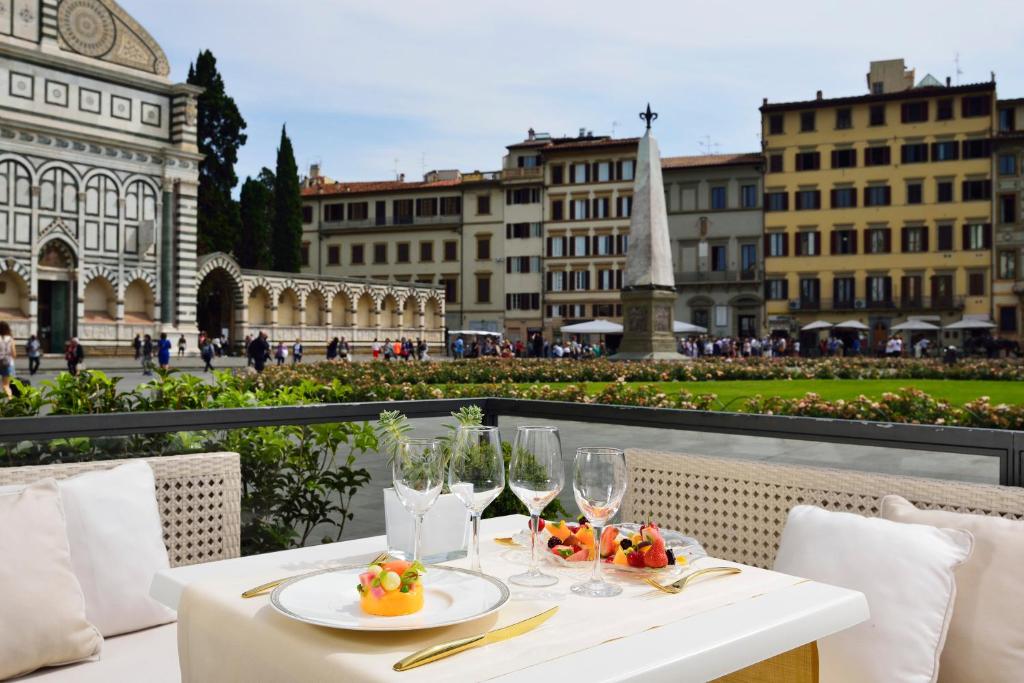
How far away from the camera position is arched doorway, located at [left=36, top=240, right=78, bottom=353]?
113 feet

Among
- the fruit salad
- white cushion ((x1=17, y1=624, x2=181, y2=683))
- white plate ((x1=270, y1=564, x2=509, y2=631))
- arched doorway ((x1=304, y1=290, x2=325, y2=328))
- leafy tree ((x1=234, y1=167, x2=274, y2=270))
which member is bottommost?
white cushion ((x1=17, y1=624, x2=181, y2=683))

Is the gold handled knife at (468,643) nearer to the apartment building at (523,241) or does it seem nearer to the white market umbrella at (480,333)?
the white market umbrella at (480,333)

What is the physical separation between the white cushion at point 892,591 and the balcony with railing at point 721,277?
51525 millimetres

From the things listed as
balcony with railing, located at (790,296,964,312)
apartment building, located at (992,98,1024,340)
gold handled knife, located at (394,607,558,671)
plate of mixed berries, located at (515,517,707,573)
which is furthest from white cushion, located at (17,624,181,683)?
apartment building, located at (992,98,1024,340)

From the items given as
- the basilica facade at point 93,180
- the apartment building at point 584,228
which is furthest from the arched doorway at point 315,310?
the apartment building at point 584,228

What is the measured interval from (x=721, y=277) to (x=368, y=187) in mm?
25649

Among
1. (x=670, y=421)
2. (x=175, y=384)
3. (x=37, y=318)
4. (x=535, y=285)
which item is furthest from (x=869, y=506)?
(x=535, y=285)

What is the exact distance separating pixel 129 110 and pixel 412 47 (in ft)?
106

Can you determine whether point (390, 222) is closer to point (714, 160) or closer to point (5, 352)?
point (714, 160)

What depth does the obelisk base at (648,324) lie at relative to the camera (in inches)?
822

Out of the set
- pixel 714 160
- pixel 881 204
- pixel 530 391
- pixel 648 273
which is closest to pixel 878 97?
pixel 881 204

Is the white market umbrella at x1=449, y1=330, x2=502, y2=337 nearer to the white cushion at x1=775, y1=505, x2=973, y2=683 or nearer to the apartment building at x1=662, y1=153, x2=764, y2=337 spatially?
the apartment building at x1=662, y1=153, x2=764, y2=337

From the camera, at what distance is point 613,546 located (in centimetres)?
228

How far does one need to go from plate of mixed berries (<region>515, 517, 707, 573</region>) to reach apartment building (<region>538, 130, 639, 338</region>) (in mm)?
53340
